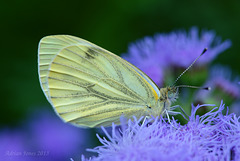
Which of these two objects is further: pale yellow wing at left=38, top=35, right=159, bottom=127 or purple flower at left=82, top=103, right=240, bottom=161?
pale yellow wing at left=38, top=35, right=159, bottom=127

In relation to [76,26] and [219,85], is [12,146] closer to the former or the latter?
[76,26]

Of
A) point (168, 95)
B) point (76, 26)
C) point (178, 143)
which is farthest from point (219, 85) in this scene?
point (178, 143)

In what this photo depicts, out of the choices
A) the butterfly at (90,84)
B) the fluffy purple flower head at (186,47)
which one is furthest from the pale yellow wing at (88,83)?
the fluffy purple flower head at (186,47)

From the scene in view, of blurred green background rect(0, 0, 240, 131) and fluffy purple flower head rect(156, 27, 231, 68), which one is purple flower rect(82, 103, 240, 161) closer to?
fluffy purple flower head rect(156, 27, 231, 68)

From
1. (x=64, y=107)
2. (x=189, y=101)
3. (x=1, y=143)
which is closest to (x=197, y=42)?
(x=189, y=101)

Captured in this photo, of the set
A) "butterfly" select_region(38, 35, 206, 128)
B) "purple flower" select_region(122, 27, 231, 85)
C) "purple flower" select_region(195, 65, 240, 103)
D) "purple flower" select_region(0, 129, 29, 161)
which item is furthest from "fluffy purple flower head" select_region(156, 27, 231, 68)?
"purple flower" select_region(0, 129, 29, 161)

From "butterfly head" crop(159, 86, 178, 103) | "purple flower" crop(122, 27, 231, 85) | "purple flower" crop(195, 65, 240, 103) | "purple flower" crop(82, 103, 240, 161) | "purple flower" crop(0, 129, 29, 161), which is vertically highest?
"purple flower" crop(122, 27, 231, 85)

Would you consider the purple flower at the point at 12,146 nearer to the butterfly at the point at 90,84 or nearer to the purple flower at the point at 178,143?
the butterfly at the point at 90,84
